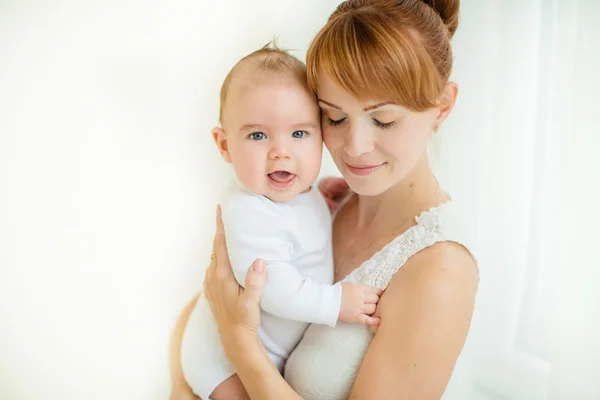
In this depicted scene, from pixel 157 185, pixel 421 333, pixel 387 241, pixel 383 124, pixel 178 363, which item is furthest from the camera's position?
pixel 157 185

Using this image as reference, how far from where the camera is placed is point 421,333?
1.06 meters

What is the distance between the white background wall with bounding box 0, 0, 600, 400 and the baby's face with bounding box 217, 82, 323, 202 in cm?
50

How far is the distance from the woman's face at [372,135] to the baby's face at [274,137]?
46mm

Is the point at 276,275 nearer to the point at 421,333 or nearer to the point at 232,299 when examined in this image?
the point at 232,299

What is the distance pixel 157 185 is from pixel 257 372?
856 millimetres

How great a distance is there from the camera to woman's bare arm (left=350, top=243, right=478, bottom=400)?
41.9 inches

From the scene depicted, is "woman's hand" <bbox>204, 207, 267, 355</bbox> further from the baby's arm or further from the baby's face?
the baby's face

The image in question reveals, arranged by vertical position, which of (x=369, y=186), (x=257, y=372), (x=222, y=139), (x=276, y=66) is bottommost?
(x=257, y=372)

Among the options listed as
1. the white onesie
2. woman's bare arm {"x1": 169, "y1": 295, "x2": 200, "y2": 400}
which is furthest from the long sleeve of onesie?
woman's bare arm {"x1": 169, "y1": 295, "x2": 200, "y2": 400}

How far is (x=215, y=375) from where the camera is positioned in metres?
1.32

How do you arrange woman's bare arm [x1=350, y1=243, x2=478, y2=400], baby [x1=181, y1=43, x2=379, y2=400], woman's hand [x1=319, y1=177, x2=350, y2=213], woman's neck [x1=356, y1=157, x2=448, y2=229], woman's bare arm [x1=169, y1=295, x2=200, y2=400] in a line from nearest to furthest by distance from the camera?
woman's bare arm [x1=350, y1=243, x2=478, y2=400] < baby [x1=181, y1=43, x2=379, y2=400] < woman's neck [x1=356, y1=157, x2=448, y2=229] < woman's bare arm [x1=169, y1=295, x2=200, y2=400] < woman's hand [x1=319, y1=177, x2=350, y2=213]

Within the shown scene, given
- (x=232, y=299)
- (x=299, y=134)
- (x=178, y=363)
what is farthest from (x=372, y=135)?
(x=178, y=363)

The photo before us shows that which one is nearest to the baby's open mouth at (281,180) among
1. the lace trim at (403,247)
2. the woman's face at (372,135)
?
the woman's face at (372,135)

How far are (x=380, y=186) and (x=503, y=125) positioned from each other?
406 millimetres
